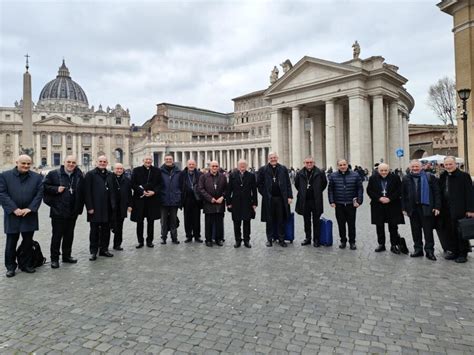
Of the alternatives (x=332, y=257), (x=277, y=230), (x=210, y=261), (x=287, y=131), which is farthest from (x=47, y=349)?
(x=287, y=131)

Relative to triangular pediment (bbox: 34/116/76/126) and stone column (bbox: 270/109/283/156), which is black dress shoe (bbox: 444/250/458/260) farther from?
triangular pediment (bbox: 34/116/76/126)

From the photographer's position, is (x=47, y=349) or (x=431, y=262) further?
(x=431, y=262)

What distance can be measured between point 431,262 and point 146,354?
556 cm

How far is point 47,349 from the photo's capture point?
3.41 meters

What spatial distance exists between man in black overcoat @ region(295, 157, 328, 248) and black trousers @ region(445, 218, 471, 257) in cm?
256

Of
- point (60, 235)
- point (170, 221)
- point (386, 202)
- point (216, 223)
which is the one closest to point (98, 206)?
point (60, 235)

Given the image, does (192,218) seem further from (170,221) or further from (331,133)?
(331,133)

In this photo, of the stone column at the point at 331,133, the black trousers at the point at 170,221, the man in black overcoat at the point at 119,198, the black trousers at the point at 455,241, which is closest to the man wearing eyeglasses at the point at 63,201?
the man in black overcoat at the point at 119,198

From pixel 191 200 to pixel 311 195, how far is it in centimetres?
299

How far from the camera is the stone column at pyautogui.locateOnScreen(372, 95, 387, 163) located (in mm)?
→ 34875

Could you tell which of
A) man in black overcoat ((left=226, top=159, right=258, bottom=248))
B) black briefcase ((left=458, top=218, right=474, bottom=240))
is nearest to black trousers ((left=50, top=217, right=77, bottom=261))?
man in black overcoat ((left=226, top=159, right=258, bottom=248))

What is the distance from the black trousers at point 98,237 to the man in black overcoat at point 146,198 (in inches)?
33.5

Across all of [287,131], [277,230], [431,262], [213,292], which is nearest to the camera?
[213,292]

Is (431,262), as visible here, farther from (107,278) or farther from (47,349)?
(47,349)
